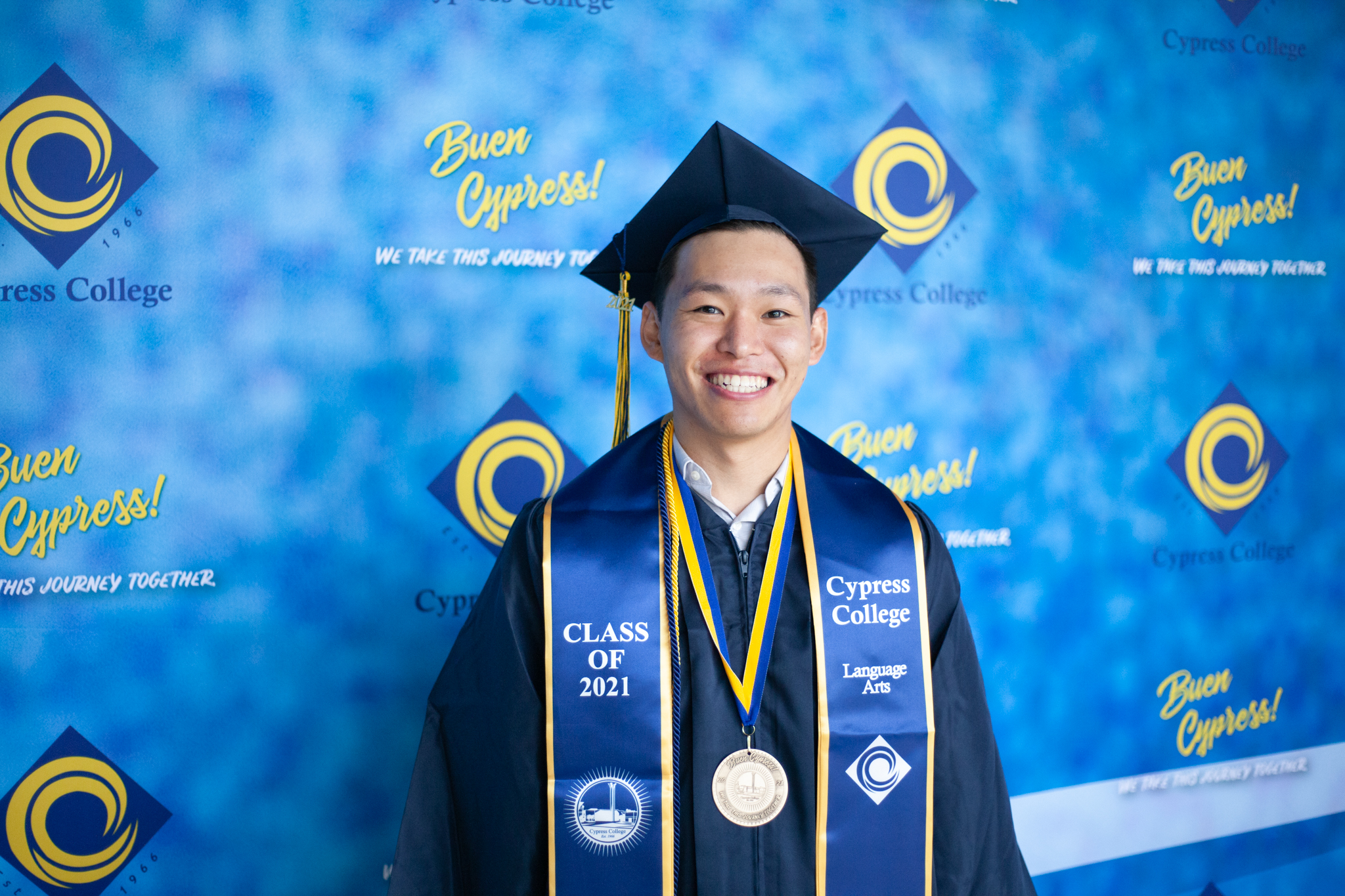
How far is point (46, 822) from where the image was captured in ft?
6.91

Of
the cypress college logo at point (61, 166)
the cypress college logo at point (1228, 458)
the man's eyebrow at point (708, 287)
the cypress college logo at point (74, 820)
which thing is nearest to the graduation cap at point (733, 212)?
the man's eyebrow at point (708, 287)

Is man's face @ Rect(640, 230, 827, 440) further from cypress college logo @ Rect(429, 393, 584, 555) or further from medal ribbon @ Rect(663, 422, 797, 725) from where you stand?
cypress college logo @ Rect(429, 393, 584, 555)

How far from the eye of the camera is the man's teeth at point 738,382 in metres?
1.49

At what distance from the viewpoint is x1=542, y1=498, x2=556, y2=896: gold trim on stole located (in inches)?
58.9

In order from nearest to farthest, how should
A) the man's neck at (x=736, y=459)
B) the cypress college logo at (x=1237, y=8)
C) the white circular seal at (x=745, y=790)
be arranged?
the white circular seal at (x=745, y=790) → the man's neck at (x=736, y=459) → the cypress college logo at (x=1237, y=8)

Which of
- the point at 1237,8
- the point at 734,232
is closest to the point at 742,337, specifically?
the point at 734,232

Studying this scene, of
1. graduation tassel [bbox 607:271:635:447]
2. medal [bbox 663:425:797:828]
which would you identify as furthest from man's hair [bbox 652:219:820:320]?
medal [bbox 663:425:797:828]

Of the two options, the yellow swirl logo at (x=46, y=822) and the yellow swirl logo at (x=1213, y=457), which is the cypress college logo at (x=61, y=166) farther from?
the yellow swirl logo at (x=1213, y=457)

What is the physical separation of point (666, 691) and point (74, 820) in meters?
1.67

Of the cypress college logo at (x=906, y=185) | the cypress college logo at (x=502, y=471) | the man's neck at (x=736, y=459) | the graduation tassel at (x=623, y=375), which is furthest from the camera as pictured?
the cypress college logo at (x=906, y=185)

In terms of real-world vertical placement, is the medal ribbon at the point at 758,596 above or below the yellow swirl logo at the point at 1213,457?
below

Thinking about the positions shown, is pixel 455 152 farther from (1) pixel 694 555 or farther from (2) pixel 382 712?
(2) pixel 382 712

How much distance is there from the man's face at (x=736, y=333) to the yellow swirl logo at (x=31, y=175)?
1.55 m

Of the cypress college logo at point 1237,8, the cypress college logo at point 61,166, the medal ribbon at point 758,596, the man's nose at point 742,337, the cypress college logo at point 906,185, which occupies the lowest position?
the medal ribbon at point 758,596
